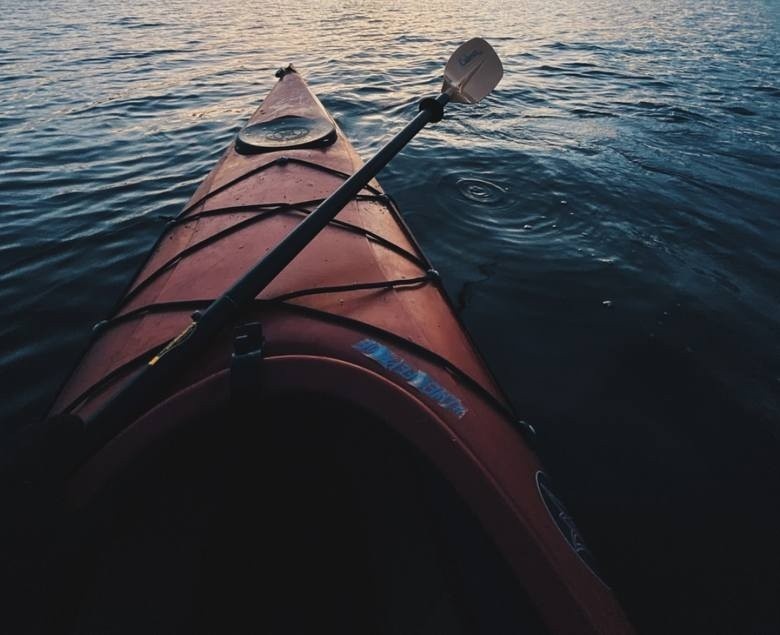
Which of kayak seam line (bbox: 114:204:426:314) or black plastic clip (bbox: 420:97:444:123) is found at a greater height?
black plastic clip (bbox: 420:97:444:123)

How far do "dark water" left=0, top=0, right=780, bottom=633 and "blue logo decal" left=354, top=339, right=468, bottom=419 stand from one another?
141 cm

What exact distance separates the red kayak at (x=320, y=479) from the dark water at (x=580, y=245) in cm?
105

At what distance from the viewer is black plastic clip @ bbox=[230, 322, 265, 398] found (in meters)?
1.44

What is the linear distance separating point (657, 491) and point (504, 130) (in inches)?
279

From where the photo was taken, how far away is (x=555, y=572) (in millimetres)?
1284

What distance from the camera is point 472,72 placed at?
13.8ft

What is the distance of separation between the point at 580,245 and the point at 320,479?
12.9ft

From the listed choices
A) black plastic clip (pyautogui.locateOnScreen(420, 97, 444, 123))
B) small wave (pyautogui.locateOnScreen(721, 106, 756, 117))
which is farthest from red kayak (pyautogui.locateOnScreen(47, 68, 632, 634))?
small wave (pyautogui.locateOnScreen(721, 106, 756, 117))

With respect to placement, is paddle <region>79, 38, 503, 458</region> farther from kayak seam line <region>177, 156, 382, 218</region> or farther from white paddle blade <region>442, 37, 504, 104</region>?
white paddle blade <region>442, 37, 504, 104</region>

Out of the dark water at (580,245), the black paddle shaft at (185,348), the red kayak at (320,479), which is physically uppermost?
the black paddle shaft at (185,348)

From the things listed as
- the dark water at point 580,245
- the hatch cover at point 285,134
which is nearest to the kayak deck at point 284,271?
the hatch cover at point 285,134

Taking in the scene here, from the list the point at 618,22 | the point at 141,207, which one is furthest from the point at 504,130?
the point at 618,22

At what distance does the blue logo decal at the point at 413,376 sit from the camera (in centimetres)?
163

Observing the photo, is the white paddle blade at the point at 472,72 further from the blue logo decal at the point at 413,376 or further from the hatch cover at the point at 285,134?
the blue logo decal at the point at 413,376
